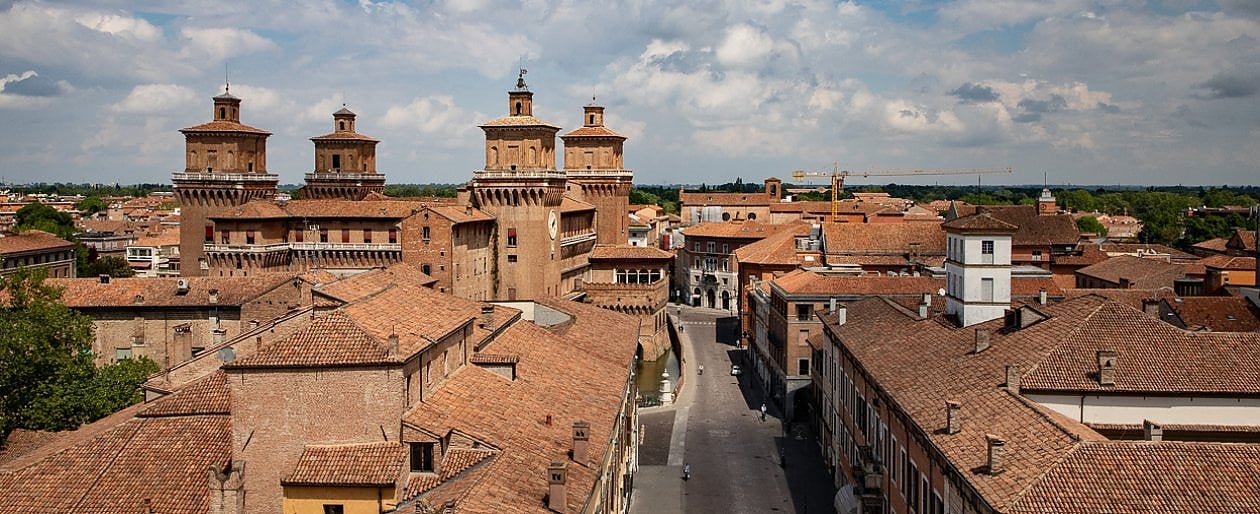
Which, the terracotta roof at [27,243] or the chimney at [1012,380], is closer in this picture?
the chimney at [1012,380]

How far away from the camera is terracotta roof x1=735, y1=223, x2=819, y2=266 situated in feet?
262

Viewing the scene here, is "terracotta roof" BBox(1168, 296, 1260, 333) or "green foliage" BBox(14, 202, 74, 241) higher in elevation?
"green foliage" BBox(14, 202, 74, 241)

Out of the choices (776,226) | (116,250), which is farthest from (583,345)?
(116,250)

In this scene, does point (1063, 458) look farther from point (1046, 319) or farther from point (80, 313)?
point (80, 313)

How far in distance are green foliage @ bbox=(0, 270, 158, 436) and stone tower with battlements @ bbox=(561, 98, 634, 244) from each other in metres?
56.7

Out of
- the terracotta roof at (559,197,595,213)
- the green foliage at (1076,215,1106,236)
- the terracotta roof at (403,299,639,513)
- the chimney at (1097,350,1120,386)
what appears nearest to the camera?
the terracotta roof at (403,299,639,513)

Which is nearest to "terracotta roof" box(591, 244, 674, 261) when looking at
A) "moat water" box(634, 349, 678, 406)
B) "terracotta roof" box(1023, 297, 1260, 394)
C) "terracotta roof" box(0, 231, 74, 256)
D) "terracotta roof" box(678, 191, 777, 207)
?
"moat water" box(634, 349, 678, 406)

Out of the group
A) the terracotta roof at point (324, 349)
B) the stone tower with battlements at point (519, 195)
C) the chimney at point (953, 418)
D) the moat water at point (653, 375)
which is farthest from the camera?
the stone tower with battlements at point (519, 195)

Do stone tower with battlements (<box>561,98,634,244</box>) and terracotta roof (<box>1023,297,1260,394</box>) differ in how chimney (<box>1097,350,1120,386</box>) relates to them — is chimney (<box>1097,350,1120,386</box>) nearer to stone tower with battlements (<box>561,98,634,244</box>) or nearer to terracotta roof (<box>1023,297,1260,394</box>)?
terracotta roof (<box>1023,297,1260,394</box>)

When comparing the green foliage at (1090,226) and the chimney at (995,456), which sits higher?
the green foliage at (1090,226)

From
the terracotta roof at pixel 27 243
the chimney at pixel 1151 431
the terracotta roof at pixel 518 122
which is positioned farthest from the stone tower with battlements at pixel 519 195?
the chimney at pixel 1151 431

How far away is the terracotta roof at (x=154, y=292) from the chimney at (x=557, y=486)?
3313 centimetres

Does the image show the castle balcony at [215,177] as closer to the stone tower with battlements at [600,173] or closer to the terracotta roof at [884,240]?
the stone tower with battlements at [600,173]

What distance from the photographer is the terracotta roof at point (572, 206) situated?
85344 millimetres
